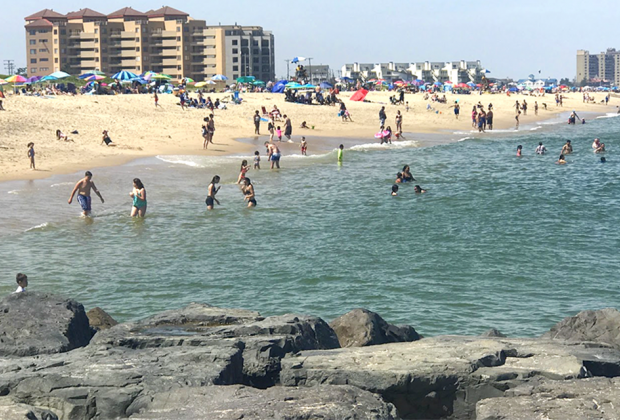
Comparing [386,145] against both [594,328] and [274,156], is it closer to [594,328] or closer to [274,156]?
[274,156]

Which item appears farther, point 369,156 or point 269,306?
point 369,156

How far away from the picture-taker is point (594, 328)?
11.3 metres

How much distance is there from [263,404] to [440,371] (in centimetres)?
Result: 219

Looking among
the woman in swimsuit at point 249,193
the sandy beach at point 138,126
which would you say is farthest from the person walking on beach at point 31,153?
the woman in swimsuit at point 249,193

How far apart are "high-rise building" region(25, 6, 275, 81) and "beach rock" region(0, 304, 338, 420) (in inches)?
5350

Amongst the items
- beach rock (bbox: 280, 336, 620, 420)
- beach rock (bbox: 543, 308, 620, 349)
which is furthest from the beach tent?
beach rock (bbox: 280, 336, 620, 420)

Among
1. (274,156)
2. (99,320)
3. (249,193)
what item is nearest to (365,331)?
(99,320)

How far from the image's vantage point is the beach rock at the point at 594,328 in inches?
437

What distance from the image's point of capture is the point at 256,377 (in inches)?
361

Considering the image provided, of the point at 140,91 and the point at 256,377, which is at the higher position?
the point at 140,91

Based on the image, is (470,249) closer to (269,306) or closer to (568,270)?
(568,270)

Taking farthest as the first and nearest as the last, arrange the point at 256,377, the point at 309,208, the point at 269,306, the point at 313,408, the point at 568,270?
the point at 309,208 → the point at 568,270 → the point at 269,306 → the point at 256,377 → the point at 313,408

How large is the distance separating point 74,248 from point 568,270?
11.7 meters

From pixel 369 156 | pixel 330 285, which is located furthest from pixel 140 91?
pixel 330 285
